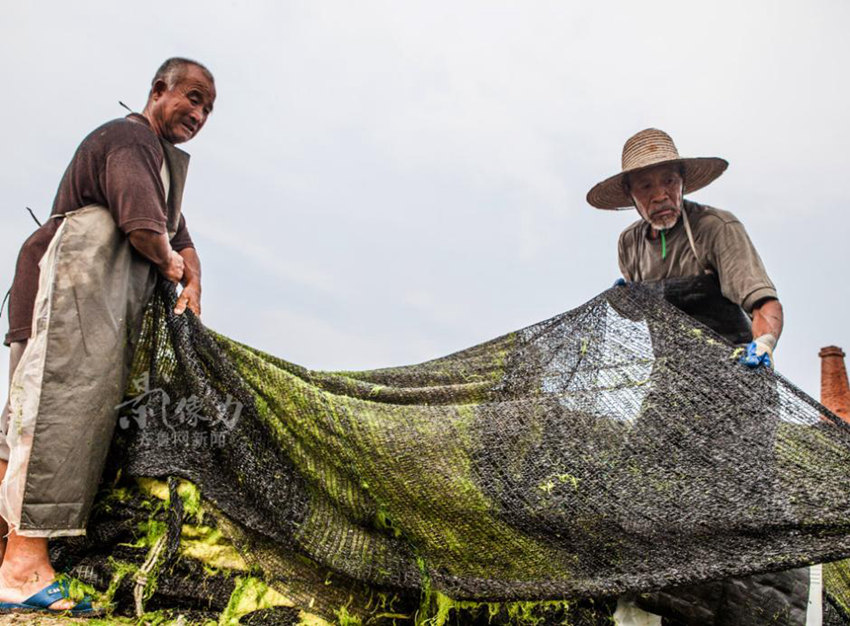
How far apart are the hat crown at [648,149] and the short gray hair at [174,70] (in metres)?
2.62

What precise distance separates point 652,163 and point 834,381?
62.2 feet

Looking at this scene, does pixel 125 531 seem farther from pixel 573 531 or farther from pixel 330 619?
pixel 573 531

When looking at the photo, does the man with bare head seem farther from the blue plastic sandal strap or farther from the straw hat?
the straw hat

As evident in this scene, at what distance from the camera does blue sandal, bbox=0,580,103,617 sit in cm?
250

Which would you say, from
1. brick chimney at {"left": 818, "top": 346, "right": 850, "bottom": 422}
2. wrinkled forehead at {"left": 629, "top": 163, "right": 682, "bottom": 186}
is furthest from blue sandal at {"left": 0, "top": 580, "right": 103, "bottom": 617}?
brick chimney at {"left": 818, "top": 346, "right": 850, "bottom": 422}

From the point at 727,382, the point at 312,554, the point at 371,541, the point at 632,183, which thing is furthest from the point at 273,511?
the point at 632,183

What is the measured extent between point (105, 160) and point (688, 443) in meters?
2.76

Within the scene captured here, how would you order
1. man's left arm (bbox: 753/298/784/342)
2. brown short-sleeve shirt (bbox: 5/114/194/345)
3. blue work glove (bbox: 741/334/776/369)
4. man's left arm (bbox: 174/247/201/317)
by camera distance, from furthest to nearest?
man's left arm (bbox: 753/298/784/342), blue work glove (bbox: 741/334/776/369), man's left arm (bbox: 174/247/201/317), brown short-sleeve shirt (bbox: 5/114/194/345)

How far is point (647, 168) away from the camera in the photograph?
430cm

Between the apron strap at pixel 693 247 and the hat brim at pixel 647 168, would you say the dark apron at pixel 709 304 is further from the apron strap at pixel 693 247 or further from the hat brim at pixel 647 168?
the hat brim at pixel 647 168

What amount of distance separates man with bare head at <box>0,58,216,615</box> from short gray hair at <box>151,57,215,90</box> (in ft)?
0.75

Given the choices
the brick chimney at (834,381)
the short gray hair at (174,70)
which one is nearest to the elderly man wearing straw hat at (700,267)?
the short gray hair at (174,70)

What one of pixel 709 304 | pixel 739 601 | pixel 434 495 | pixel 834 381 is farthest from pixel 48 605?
pixel 834 381

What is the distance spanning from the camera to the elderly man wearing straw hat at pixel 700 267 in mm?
3197
